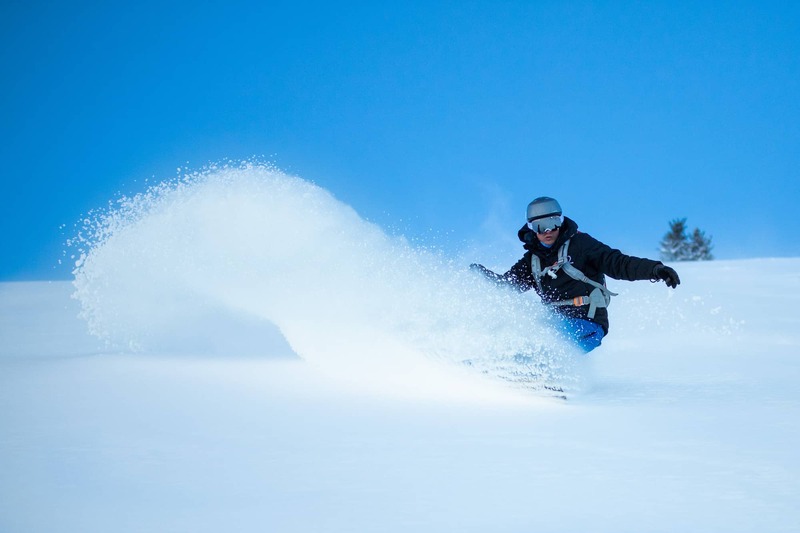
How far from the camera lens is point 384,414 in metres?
4.18

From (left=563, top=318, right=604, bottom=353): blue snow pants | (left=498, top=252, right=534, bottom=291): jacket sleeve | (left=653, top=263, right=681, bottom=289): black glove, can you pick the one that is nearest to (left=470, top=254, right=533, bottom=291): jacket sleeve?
(left=498, top=252, right=534, bottom=291): jacket sleeve

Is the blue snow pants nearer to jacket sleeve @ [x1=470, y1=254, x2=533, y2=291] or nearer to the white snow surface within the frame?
A: the white snow surface

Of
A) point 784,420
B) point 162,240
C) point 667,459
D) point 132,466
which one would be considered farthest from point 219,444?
point 162,240

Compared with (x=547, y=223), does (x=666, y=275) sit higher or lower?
lower

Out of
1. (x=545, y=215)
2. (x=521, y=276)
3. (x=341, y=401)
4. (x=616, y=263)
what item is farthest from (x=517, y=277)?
(x=341, y=401)

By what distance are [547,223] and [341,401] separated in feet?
8.13

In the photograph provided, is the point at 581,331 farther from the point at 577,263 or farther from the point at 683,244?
the point at 683,244

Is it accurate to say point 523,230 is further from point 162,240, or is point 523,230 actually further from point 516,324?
point 162,240

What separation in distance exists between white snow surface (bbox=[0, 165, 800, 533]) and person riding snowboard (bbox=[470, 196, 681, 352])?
0.25 m

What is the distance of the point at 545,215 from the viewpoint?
5914mm

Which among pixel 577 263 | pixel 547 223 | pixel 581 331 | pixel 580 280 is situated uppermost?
pixel 547 223

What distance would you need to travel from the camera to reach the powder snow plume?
5.81 metres

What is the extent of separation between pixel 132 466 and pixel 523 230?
396 cm


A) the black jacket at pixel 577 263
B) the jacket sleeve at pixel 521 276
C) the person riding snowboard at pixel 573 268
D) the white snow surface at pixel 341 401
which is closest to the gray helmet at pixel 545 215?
the person riding snowboard at pixel 573 268
